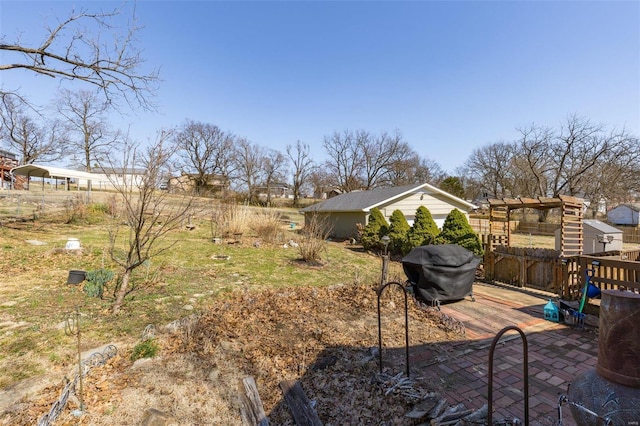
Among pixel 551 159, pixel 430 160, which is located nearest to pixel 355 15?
pixel 551 159

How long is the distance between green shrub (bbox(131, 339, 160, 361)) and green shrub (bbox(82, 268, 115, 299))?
2355 millimetres

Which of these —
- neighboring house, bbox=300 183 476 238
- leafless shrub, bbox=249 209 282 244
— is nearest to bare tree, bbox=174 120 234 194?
neighboring house, bbox=300 183 476 238

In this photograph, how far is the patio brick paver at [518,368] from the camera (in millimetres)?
2900

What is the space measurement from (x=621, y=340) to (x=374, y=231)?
1198cm

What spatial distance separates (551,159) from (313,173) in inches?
1139

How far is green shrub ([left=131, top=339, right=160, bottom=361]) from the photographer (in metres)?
3.56

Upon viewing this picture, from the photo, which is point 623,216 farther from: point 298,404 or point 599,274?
point 298,404

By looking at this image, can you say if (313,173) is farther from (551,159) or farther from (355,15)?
(355,15)

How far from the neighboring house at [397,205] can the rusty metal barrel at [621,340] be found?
43.4 ft

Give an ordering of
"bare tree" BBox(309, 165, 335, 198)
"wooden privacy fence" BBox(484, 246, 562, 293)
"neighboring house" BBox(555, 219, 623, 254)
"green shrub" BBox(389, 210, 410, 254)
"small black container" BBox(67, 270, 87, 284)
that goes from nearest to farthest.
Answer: "small black container" BBox(67, 270, 87, 284), "wooden privacy fence" BBox(484, 246, 562, 293), "neighboring house" BBox(555, 219, 623, 254), "green shrub" BBox(389, 210, 410, 254), "bare tree" BBox(309, 165, 335, 198)

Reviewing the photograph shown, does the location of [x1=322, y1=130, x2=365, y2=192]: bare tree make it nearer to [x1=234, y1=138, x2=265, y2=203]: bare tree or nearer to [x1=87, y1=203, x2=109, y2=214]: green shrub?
[x1=234, y1=138, x2=265, y2=203]: bare tree

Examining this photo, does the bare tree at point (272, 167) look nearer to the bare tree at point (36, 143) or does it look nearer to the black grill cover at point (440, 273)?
the bare tree at point (36, 143)

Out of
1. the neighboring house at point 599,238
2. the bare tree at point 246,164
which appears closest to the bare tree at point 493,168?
the neighboring house at point 599,238

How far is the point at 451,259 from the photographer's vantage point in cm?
611
